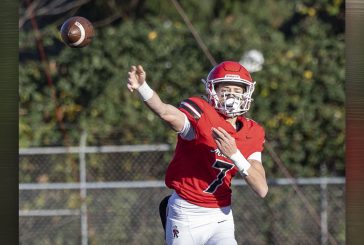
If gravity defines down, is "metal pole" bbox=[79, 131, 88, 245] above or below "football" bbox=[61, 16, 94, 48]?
below

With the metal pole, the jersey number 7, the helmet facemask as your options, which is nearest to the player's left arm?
the jersey number 7

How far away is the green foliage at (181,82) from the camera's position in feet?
31.0

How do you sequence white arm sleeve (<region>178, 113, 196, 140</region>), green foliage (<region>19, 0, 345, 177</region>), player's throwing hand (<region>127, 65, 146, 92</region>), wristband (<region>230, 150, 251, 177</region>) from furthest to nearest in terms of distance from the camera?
1. green foliage (<region>19, 0, 345, 177</region>)
2. white arm sleeve (<region>178, 113, 196, 140</region>)
3. wristband (<region>230, 150, 251, 177</region>)
4. player's throwing hand (<region>127, 65, 146, 92</region>)

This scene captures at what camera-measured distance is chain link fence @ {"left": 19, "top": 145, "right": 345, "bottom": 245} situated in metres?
9.08

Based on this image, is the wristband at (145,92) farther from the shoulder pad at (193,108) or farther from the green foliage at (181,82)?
the green foliage at (181,82)

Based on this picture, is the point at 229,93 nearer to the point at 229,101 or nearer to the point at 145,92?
the point at 229,101

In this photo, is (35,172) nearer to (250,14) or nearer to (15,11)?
(250,14)

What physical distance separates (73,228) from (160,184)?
42.0 inches

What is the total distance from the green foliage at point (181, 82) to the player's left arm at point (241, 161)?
14.6 ft

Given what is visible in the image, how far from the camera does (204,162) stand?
5047 mm

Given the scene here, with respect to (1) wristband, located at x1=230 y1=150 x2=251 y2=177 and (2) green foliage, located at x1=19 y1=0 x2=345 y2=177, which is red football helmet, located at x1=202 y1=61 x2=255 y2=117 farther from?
(2) green foliage, located at x1=19 y1=0 x2=345 y2=177

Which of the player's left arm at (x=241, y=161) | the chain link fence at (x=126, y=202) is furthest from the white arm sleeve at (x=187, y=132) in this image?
the chain link fence at (x=126, y=202)

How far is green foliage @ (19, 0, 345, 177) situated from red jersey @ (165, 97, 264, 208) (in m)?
4.24

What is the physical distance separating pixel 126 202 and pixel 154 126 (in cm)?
95
